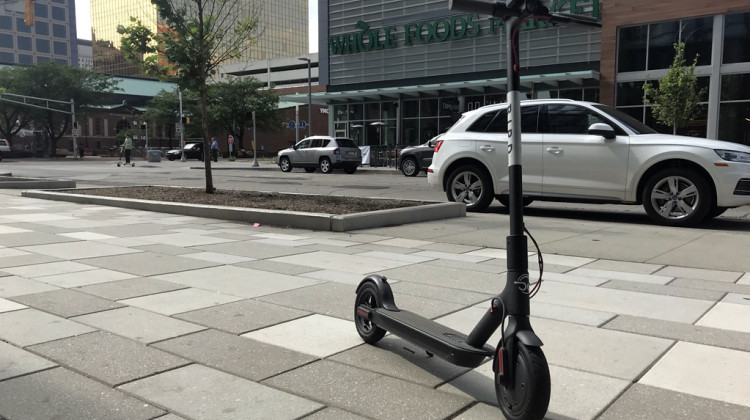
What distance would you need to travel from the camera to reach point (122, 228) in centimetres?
884

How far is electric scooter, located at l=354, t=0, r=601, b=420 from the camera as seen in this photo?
2.43 m

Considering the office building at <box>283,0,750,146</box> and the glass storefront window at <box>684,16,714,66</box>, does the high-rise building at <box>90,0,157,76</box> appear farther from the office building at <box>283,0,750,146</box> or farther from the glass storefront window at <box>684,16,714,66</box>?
the glass storefront window at <box>684,16,714,66</box>

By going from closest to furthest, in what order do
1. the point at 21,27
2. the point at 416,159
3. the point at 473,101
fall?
the point at 416,159 < the point at 473,101 < the point at 21,27

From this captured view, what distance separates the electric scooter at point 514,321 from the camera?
2428 mm

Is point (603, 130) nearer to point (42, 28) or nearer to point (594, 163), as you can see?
point (594, 163)

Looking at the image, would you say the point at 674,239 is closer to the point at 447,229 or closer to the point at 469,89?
the point at 447,229

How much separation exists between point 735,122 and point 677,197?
2010 centimetres

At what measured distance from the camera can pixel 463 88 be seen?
32.3m

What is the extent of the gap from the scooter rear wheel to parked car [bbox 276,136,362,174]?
23801 millimetres

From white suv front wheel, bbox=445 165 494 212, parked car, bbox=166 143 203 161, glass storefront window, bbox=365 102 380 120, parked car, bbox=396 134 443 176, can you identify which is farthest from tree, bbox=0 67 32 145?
white suv front wheel, bbox=445 165 494 212

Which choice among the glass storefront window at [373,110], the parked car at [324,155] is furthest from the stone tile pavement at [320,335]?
the glass storefront window at [373,110]

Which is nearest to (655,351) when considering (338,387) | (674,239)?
(338,387)

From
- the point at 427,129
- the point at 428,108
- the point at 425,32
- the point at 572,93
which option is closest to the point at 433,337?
the point at 572,93

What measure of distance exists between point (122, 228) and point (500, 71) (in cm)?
2659
